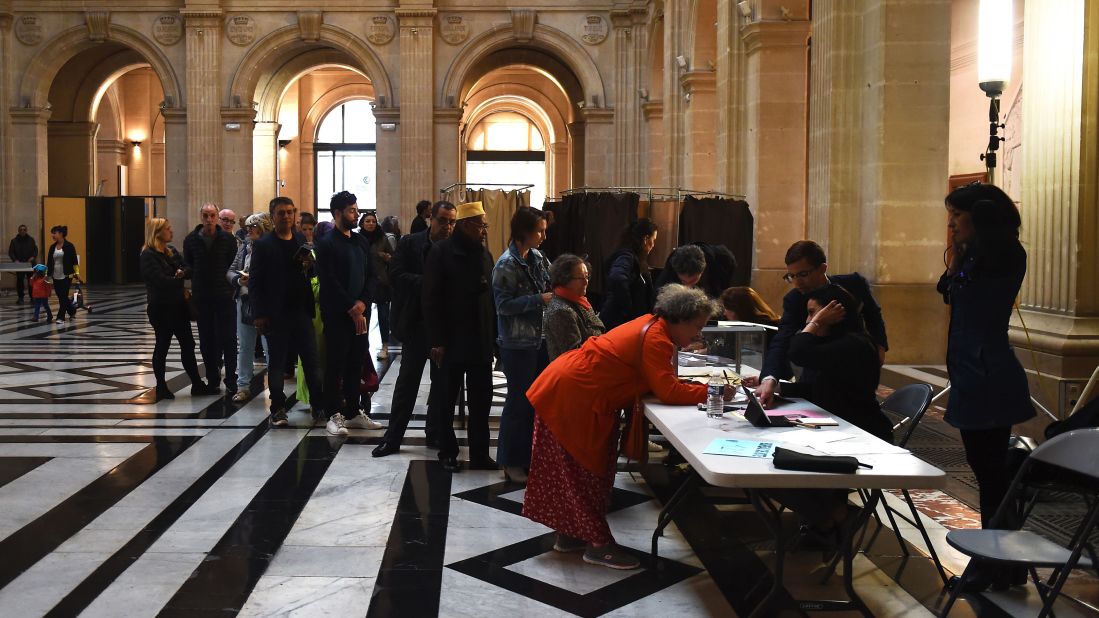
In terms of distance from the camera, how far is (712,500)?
6.15 m

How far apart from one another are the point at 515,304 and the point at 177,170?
20.0m

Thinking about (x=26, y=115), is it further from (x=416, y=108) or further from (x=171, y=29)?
(x=416, y=108)

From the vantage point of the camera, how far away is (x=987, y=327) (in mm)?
4422

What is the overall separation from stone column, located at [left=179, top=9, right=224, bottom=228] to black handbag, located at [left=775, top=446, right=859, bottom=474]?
2196 centimetres

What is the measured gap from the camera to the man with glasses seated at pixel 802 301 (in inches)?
212

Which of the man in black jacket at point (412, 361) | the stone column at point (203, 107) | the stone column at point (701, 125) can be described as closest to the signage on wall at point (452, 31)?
the stone column at point (203, 107)

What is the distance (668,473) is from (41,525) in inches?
141

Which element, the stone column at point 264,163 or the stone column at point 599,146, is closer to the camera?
the stone column at point 599,146

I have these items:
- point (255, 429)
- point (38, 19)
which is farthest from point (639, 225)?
point (38, 19)

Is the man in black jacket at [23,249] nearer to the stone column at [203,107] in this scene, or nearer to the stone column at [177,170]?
the stone column at [177,170]

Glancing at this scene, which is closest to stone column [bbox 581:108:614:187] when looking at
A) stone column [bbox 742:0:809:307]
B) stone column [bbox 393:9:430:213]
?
stone column [bbox 393:9:430:213]

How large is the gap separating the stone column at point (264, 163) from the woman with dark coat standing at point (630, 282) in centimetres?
2091

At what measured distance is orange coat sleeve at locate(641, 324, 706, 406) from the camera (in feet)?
15.7

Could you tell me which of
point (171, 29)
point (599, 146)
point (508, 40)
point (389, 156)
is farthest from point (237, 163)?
point (599, 146)
